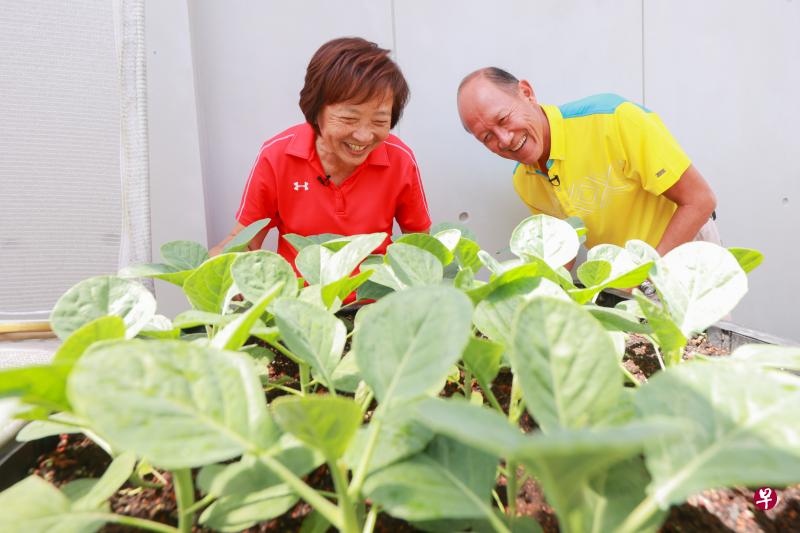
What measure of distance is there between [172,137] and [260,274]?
3.83 ft

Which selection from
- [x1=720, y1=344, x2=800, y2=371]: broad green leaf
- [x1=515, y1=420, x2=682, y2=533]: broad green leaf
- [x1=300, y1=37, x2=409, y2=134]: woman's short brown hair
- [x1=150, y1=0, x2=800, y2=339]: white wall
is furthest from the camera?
[x1=150, y1=0, x2=800, y2=339]: white wall

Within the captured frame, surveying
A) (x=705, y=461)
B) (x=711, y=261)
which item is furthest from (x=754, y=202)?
(x=705, y=461)

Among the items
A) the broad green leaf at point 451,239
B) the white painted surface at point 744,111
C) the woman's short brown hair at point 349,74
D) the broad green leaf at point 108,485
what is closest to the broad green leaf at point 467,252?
the broad green leaf at point 451,239

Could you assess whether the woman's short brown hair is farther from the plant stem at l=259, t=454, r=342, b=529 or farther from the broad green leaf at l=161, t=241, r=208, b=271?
the plant stem at l=259, t=454, r=342, b=529

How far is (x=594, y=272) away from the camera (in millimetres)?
294

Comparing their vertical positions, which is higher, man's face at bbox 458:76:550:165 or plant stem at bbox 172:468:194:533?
man's face at bbox 458:76:550:165

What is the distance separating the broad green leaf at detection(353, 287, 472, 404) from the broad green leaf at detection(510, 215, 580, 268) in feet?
0.48

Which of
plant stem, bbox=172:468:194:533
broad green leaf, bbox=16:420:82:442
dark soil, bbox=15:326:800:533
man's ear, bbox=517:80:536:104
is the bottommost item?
dark soil, bbox=15:326:800:533

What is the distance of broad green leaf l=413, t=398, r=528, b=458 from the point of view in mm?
98

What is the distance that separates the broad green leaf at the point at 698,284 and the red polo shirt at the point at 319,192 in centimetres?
98

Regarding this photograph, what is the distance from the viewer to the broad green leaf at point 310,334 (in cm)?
21

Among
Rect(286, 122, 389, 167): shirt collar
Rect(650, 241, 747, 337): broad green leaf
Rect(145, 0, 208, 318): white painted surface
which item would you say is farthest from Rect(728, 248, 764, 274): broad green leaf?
Rect(145, 0, 208, 318): white painted surface

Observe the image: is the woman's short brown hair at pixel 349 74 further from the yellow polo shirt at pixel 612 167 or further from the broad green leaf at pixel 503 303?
the broad green leaf at pixel 503 303

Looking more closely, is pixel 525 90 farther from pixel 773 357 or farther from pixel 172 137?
pixel 773 357
